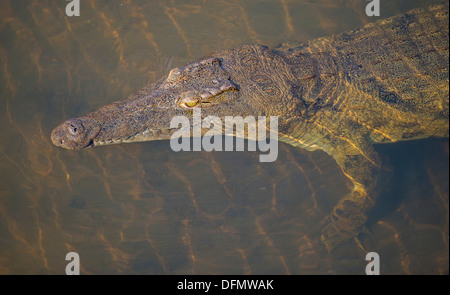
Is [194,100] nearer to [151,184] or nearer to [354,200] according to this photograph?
[151,184]

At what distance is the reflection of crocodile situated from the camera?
4.02 metres

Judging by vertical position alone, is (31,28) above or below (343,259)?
above

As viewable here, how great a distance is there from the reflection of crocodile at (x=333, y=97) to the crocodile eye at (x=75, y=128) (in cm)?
1

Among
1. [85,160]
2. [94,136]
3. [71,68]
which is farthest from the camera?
[71,68]

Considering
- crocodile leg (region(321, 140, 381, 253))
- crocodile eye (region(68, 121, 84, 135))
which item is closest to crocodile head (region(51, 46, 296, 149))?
crocodile eye (region(68, 121, 84, 135))

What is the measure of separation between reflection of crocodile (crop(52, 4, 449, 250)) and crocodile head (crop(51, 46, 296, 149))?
0.04 ft

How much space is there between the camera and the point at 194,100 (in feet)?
12.8

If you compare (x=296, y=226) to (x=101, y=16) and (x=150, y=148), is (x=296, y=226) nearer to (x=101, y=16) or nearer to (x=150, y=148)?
(x=150, y=148)

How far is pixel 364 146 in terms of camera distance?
4.52 m

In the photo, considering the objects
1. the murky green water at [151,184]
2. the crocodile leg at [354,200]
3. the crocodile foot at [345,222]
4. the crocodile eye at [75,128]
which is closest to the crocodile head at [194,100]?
the crocodile eye at [75,128]

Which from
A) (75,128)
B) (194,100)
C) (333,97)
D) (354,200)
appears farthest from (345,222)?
(75,128)

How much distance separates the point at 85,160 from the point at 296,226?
3.19 metres

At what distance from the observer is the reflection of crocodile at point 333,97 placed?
13.2ft

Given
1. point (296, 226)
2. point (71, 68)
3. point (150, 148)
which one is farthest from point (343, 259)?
point (71, 68)
